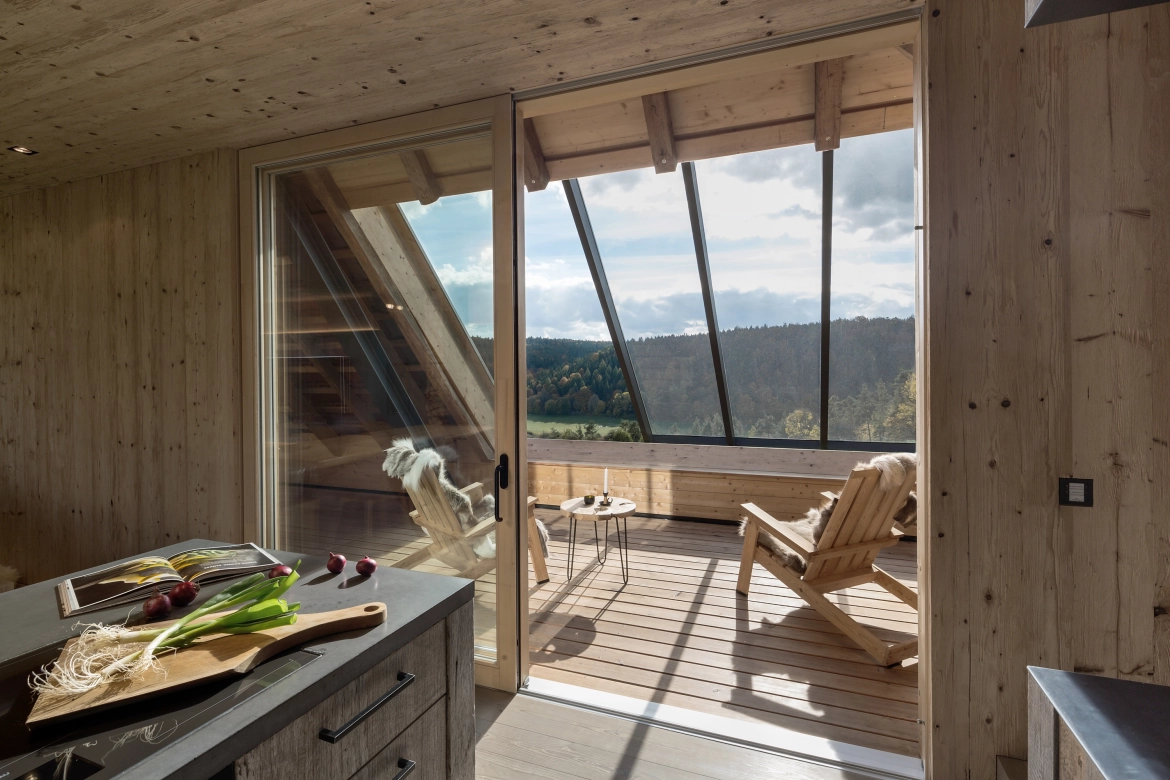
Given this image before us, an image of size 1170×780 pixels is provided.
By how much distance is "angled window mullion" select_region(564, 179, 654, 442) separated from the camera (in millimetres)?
4801

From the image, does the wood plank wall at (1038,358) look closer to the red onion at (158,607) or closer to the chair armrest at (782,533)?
the chair armrest at (782,533)

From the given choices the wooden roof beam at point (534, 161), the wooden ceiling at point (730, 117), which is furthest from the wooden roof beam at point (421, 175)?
the wooden roof beam at point (534, 161)

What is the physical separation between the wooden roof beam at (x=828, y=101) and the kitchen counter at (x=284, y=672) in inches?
123

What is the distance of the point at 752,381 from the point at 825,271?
118 centimetres

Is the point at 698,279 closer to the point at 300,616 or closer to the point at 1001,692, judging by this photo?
the point at 1001,692

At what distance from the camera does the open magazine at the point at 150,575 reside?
1214mm

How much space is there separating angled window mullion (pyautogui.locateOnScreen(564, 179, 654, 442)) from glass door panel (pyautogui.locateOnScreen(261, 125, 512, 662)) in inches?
90.0

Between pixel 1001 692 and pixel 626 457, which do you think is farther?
pixel 626 457

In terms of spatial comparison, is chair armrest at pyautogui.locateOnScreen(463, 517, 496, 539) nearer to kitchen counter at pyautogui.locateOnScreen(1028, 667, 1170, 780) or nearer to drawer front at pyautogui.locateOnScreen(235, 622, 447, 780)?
drawer front at pyautogui.locateOnScreen(235, 622, 447, 780)

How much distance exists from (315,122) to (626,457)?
4.19 metres

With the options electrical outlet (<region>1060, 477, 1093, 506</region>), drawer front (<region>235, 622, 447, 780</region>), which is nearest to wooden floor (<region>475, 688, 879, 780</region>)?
drawer front (<region>235, 622, 447, 780</region>)

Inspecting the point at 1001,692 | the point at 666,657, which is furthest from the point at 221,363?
the point at 1001,692

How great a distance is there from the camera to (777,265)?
15.6 ft

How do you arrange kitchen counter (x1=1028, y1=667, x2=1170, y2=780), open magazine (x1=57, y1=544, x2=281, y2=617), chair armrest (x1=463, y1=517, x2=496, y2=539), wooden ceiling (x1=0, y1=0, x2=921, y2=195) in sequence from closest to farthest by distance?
kitchen counter (x1=1028, y1=667, x2=1170, y2=780), open magazine (x1=57, y1=544, x2=281, y2=617), wooden ceiling (x1=0, y1=0, x2=921, y2=195), chair armrest (x1=463, y1=517, x2=496, y2=539)
